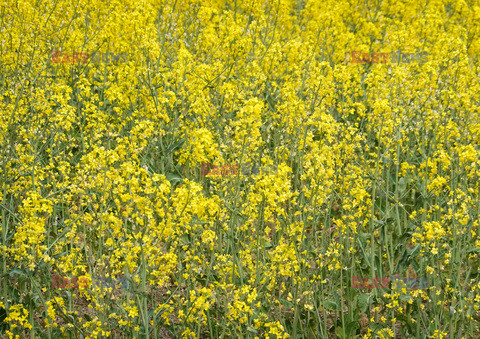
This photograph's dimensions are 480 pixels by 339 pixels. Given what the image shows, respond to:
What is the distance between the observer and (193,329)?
3.82 metres

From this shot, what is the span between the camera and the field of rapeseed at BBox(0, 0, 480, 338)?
3.52 m

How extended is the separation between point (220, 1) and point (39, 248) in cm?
594

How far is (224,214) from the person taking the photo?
12.5 feet

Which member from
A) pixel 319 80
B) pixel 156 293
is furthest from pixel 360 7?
pixel 156 293

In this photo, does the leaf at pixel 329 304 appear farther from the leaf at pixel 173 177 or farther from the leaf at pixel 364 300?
the leaf at pixel 173 177

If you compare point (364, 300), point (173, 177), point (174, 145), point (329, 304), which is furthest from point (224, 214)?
point (174, 145)

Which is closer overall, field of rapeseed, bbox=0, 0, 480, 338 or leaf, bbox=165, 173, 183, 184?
field of rapeseed, bbox=0, 0, 480, 338

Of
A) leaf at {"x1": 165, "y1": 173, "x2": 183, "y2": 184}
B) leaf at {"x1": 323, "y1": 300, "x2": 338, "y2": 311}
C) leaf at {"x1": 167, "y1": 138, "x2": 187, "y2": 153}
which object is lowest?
leaf at {"x1": 323, "y1": 300, "x2": 338, "y2": 311}

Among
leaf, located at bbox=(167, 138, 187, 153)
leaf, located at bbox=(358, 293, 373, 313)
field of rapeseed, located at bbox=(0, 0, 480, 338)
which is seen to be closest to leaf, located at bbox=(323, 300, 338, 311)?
field of rapeseed, located at bbox=(0, 0, 480, 338)

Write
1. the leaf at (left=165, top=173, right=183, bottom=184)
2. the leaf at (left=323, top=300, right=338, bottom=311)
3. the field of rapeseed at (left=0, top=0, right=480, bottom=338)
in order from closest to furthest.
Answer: the field of rapeseed at (left=0, top=0, right=480, bottom=338) < the leaf at (left=323, top=300, right=338, bottom=311) < the leaf at (left=165, top=173, right=183, bottom=184)

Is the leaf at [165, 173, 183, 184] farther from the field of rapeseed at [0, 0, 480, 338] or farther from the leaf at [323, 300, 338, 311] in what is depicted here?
the leaf at [323, 300, 338, 311]

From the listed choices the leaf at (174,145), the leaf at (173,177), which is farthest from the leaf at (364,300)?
the leaf at (174,145)

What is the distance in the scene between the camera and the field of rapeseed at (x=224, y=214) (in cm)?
352

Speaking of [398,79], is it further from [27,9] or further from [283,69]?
[27,9]
